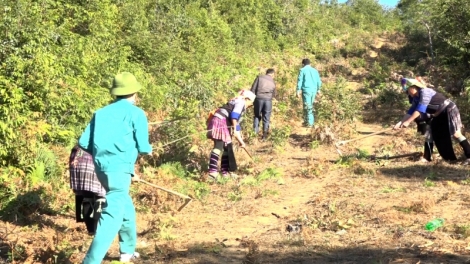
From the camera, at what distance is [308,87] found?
41.3 feet

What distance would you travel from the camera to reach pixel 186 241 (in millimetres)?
5648

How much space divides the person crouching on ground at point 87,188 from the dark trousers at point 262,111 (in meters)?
6.41

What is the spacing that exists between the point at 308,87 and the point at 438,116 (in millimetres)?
4383

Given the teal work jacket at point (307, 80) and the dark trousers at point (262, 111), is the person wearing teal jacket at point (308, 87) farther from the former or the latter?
the dark trousers at point (262, 111)

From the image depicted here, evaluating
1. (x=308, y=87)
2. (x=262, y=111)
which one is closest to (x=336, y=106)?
(x=308, y=87)

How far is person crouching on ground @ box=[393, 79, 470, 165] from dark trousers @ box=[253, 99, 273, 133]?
364 centimetres

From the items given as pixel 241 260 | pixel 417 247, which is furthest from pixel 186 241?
pixel 417 247

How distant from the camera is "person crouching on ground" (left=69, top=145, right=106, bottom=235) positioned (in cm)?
544

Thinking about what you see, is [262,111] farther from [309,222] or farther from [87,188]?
[87,188]

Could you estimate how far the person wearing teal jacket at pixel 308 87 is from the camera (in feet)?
41.2

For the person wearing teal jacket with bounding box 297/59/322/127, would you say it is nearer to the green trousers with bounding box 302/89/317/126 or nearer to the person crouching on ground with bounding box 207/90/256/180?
the green trousers with bounding box 302/89/317/126

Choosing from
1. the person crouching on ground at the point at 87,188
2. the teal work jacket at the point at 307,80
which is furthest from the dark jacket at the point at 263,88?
the person crouching on ground at the point at 87,188

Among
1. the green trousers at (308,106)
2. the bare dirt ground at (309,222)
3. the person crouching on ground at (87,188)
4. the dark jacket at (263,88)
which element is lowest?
the bare dirt ground at (309,222)

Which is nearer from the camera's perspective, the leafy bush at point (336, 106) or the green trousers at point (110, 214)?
the green trousers at point (110, 214)
